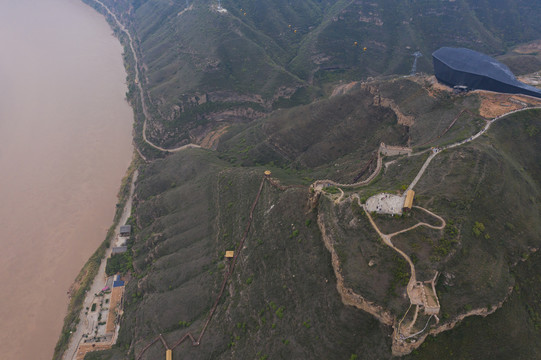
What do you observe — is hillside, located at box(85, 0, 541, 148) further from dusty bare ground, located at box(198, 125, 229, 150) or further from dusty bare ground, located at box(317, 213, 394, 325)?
dusty bare ground, located at box(317, 213, 394, 325)

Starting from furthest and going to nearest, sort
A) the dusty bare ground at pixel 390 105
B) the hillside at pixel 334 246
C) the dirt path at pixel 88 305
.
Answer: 1. the dusty bare ground at pixel 390 105
2. the dirt path at pixel 88 305
3. the hillside at pixel 334 246

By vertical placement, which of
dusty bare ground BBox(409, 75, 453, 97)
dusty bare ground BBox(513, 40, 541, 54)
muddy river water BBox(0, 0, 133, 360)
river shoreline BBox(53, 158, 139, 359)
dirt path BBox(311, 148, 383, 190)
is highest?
muddy river water BBox(0, 0, 133, 360)

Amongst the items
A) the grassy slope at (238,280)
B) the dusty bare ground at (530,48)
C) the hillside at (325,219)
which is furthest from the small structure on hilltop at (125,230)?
the dusty bare ground at (530,48)

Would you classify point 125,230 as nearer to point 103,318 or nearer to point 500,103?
point 103,318

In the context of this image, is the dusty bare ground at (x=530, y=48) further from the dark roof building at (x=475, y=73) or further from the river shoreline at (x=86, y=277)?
the river shoreline at (x=86, y=277)

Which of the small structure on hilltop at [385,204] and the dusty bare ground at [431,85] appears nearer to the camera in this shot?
the small structure on hilltop at [385,204]

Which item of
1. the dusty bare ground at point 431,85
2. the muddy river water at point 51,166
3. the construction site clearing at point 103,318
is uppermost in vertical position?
the muddy river water at point 51,166

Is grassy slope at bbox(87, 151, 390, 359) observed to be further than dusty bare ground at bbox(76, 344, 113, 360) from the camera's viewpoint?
No

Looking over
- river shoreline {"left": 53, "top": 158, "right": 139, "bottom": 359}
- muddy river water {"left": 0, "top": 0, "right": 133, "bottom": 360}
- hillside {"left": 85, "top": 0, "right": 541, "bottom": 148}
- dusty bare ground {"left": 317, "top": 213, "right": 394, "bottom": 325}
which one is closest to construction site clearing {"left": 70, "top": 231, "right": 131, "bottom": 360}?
river shoreline {"left": 53, "top": 158, "right": 139, "bottom": 359}
